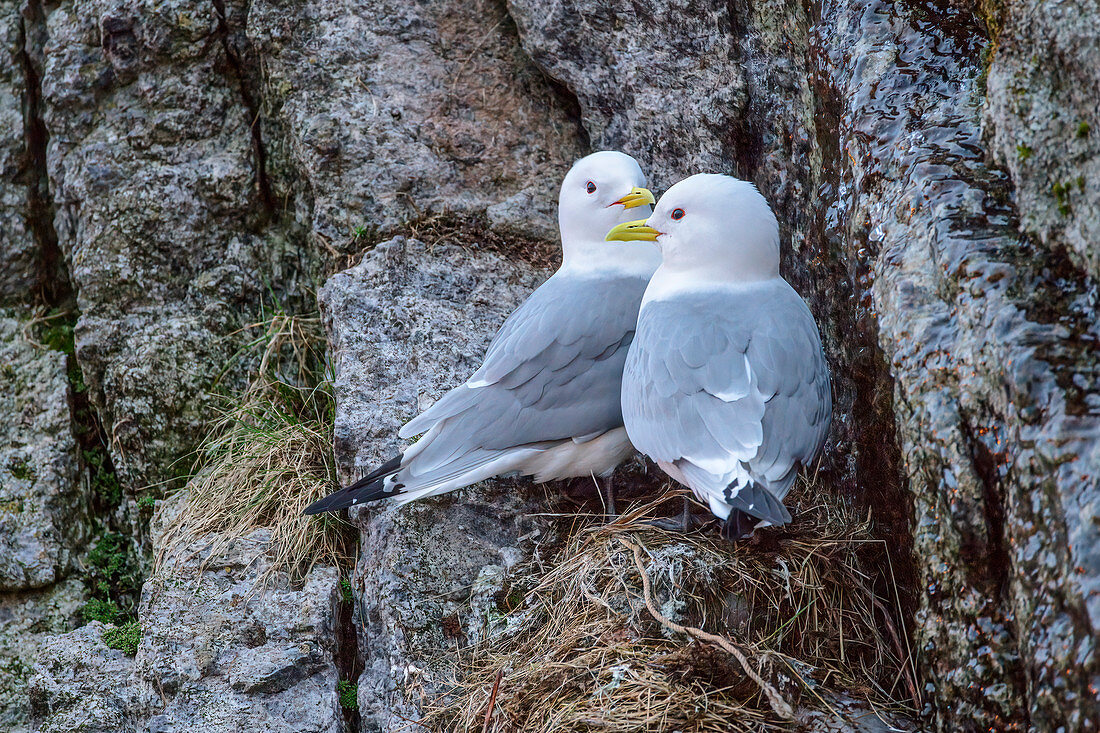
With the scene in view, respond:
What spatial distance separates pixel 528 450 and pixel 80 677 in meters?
1.93

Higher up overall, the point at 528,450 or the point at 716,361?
the point at 716,361

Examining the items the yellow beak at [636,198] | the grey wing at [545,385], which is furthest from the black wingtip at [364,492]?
the yellow beak at [636,198]

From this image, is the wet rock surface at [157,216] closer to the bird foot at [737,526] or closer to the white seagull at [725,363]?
the white seagull at [725,363]

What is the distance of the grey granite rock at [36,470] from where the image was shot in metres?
4.28

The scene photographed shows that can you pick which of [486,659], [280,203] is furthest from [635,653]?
[280,203]

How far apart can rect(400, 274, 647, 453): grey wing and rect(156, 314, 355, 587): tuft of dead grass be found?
27.4 inches

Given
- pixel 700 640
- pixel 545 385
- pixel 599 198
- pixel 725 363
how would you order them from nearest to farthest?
pixel 700 640 < pixel 725 363 < pixel 545 385 < pixel 599 198

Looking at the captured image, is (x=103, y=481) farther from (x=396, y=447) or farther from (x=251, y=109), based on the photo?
(x=251, y=109)

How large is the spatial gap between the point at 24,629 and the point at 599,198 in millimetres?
2969

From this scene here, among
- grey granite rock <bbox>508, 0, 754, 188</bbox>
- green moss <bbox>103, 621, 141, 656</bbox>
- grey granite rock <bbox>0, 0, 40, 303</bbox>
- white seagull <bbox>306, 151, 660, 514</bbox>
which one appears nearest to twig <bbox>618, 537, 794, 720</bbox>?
white seagull <bbox>306, 151, 660, 514</bbox>

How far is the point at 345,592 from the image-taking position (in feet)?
12.2

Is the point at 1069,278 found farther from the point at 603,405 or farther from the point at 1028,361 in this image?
the point at 603,405

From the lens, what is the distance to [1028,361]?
214 cm

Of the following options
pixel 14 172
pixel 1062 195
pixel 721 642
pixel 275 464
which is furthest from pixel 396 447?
pixel 14 172
